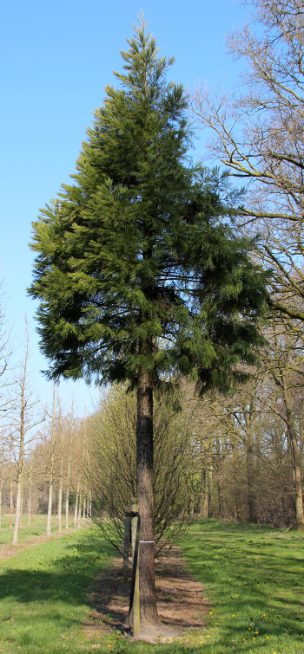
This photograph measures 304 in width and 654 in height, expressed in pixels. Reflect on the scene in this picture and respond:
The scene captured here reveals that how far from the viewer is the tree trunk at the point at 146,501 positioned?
731cm

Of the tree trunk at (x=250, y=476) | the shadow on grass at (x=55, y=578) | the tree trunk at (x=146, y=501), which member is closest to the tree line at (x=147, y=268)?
the tree trunk at (x=146, y=501)

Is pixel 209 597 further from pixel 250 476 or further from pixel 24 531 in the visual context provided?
pixel 24 531

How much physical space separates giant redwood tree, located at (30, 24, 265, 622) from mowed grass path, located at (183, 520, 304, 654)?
1364 mm

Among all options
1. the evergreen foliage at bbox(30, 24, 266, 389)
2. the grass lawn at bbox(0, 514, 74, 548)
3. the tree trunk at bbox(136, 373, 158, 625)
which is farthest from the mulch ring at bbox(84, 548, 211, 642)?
the grass lawn at bbox(0, 514, 74, 548)

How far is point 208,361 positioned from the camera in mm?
7035

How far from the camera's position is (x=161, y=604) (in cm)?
976

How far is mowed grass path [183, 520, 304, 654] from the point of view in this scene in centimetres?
651

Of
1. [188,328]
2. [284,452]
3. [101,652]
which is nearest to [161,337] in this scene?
[188,328]

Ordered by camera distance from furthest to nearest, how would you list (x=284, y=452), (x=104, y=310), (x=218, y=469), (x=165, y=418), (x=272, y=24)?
(x=218, y=469) < (x=284, y=452) < (x=165, y=418) < (x=272, y=24) < (x=104, y=310)

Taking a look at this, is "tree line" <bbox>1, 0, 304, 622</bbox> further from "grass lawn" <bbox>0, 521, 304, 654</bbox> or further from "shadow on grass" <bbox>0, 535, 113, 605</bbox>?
"shadow on grass" <bbox>0, 535, 113, 605</bbox>

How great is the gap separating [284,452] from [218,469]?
7.00 metres

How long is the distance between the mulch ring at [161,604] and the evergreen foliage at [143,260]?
140 inches

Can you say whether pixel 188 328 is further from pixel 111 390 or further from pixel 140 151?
pixel 111 390

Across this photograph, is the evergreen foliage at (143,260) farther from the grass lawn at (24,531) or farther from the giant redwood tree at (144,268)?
the grass lawn at (24,531)
